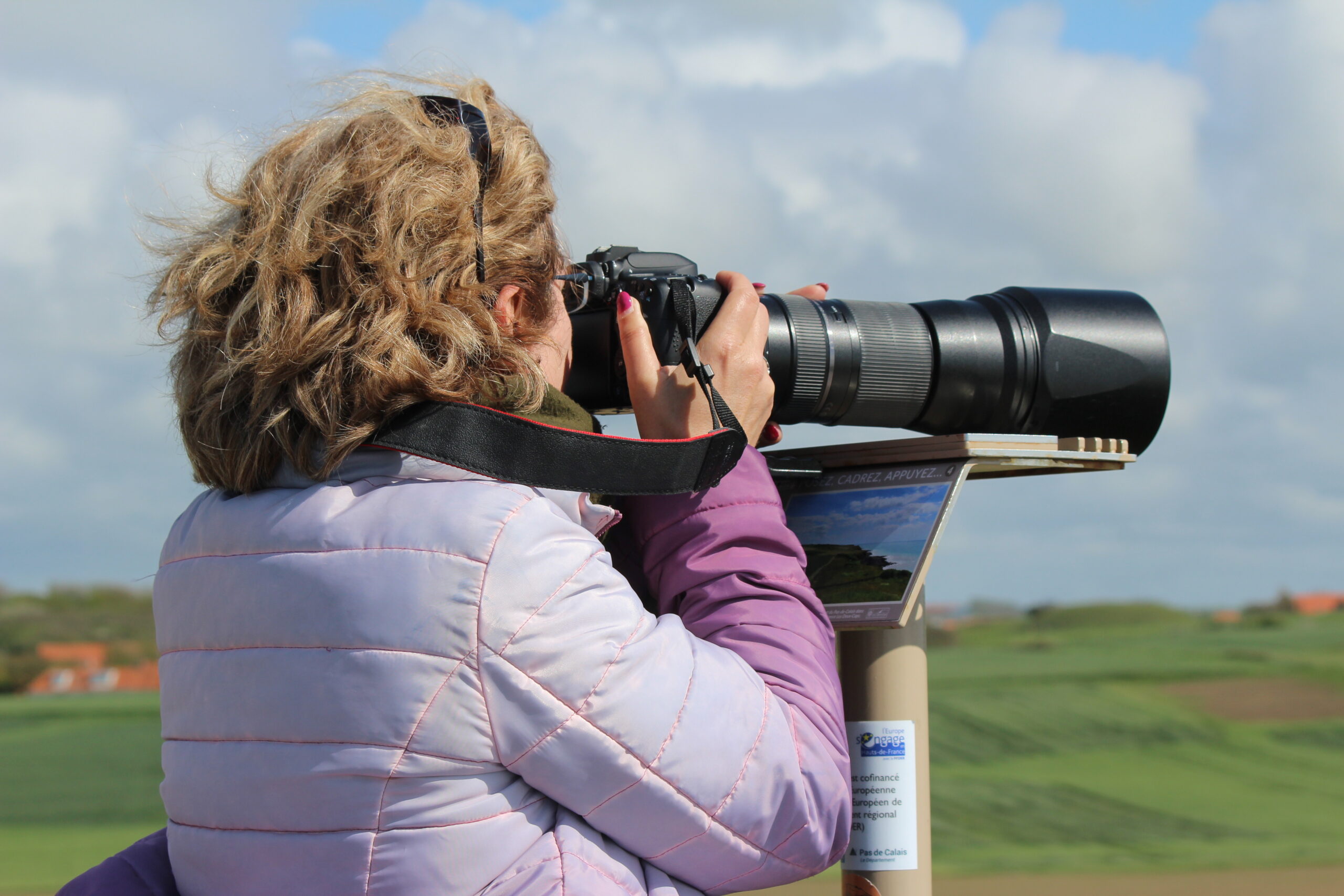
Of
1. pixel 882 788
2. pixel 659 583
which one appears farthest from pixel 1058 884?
pixel 659 583

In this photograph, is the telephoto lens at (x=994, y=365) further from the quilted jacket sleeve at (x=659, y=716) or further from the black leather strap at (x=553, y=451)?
the quilted jacket sleeve at (x=659, y=716)

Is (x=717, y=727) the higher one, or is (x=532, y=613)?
(x=532, y=613)

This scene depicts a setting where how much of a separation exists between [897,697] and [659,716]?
56 cm

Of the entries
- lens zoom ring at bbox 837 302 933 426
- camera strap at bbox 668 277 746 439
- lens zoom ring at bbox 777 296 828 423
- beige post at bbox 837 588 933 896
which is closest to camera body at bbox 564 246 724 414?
camera strap at bbox 668 277 746 439

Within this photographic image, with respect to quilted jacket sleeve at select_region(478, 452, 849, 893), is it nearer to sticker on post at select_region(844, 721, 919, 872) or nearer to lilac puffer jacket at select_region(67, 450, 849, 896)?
lilac puffer jacket at select_region(67, 450, 849, 896)

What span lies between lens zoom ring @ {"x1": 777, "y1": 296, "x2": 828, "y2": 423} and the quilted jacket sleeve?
1.25 ft

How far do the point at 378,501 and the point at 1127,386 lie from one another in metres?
0.95

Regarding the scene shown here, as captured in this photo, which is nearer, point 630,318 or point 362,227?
point 362,227

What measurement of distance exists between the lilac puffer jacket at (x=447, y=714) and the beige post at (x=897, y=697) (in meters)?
0.40

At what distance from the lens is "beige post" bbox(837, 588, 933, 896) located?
1277 millimetres

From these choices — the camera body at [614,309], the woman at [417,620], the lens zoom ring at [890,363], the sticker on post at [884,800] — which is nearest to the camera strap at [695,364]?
the camera body at [614,309]

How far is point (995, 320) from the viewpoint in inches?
54.2

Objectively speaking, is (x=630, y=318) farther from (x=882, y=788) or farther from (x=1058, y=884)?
(x=1058, y=884)

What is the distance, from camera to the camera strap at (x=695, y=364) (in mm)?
1069
